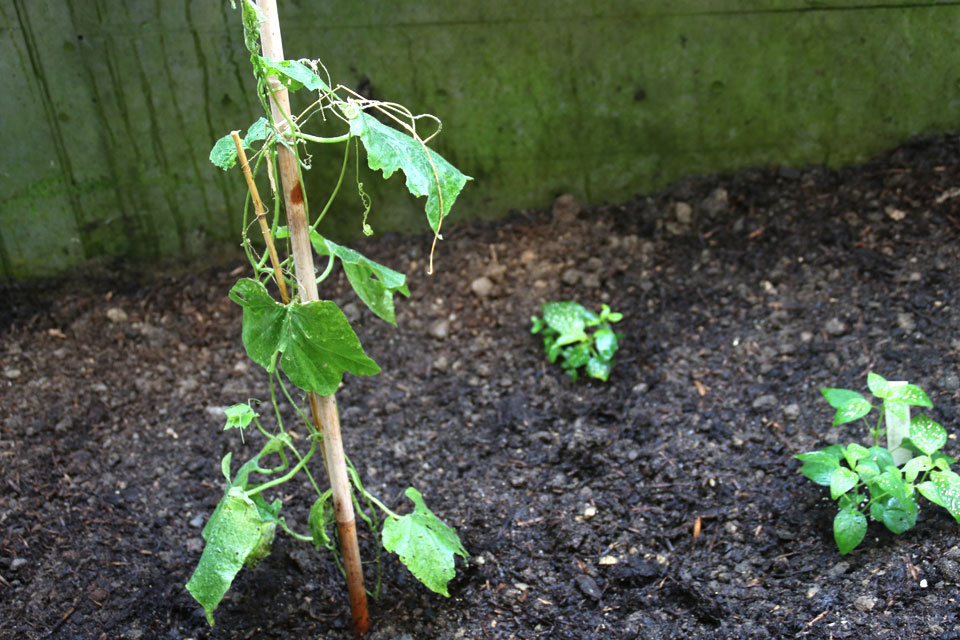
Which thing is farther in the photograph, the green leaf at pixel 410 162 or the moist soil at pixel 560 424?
the moist soil at pixel 560 424

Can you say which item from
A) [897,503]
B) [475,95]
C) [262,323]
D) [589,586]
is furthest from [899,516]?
[475,95]

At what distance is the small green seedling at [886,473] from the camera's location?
5.32 ft

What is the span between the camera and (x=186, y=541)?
192 centimetres

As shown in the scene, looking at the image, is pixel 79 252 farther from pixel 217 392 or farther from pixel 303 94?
pixel 303 94

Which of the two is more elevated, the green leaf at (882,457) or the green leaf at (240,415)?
the green leaf at (240,415)

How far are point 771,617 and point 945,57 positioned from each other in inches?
81.2

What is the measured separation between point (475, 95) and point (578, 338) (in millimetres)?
958

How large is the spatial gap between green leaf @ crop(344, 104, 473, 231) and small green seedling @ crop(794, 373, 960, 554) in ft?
3.51

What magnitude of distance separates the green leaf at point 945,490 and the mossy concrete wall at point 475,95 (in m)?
1.50

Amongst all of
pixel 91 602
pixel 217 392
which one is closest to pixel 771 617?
pixel 91 602

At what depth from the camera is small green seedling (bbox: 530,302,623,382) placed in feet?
7.73

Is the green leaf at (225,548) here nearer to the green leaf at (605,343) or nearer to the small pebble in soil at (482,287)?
the green leaf at (605,343)

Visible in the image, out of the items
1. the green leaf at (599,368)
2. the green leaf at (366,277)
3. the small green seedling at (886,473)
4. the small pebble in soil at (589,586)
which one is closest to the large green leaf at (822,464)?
the small green seedling at (886,473)

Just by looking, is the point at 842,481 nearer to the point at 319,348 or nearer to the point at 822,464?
the point at 822,464
